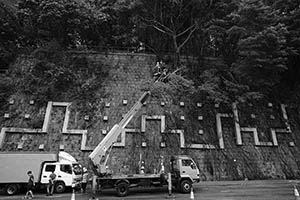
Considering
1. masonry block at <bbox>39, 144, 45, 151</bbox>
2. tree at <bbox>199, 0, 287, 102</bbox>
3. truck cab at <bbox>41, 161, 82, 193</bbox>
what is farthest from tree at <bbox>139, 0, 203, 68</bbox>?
truck cab at <bbox>41, 161, 82, 193</bbox>

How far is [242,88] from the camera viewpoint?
20969 mm

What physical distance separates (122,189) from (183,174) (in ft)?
12.6

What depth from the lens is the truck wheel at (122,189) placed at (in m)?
13.2

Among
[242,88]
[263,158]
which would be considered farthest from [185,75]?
[263,158]

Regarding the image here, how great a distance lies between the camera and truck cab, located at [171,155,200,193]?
14297mm

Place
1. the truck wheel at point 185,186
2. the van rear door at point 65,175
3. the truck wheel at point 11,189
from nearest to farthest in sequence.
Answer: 1. the truck wheel at point 185,186
2. the truck wheel at point 11,189
3. the van rear door at point 65,175

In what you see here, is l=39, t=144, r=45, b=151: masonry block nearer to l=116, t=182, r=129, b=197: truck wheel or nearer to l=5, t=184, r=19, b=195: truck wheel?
l=5, t=184, r=19, b=195: truck wheel

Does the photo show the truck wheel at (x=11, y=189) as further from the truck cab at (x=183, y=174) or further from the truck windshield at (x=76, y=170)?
the truck cab at (x=183, y=174)

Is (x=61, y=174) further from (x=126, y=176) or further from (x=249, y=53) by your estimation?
(x=249, y=53)

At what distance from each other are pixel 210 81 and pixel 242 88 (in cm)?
303

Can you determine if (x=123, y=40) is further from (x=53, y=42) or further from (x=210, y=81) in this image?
(x=210, y=81)

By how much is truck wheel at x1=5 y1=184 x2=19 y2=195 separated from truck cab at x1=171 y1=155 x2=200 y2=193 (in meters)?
10.0

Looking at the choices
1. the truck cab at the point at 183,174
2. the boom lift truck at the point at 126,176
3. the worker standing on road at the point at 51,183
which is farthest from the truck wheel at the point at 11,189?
the truck cab at the point at 183,174

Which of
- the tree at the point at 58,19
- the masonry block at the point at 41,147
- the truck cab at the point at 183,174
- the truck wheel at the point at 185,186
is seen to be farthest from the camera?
the tree at the point at 58,19
